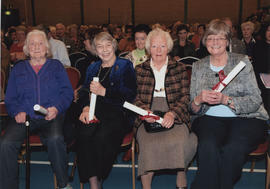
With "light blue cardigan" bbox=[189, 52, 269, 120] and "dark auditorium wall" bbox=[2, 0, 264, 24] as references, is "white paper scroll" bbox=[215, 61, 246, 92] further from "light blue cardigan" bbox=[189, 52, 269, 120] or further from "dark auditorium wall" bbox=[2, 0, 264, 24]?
"dark auditorium wall" bbox=[2, 0, 264, 24]

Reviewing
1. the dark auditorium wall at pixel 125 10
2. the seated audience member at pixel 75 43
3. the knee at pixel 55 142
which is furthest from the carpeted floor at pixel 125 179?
the dark auditorium wall at pixel 125 10

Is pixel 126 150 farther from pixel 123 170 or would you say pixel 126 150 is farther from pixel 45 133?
pixel 45 133

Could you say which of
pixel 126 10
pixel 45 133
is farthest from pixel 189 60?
pixel 126 10

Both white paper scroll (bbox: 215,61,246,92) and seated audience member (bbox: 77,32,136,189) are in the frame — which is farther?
seated audience member (bbox: 77,32,136,189)

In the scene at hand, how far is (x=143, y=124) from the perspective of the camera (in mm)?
2619

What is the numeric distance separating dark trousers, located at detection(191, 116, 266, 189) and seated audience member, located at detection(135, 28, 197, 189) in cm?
17

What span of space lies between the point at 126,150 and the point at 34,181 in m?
1.06

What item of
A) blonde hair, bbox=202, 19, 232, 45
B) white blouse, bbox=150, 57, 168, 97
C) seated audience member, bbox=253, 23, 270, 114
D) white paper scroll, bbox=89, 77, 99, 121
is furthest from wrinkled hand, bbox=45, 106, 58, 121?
seated audience member, bbox=253, 23, 270, 114

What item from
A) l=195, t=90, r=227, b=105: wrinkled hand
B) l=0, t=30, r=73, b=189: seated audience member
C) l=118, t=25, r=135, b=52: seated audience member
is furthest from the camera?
l=118, t=25, r=135, b=52: seated audience member

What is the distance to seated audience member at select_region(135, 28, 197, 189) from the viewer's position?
233 cm

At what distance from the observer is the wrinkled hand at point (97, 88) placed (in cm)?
238

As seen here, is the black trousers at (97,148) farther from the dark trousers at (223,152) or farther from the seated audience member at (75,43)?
the seated audience member at (75,43)

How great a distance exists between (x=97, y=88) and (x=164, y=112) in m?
0.59

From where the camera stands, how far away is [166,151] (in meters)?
2.33
